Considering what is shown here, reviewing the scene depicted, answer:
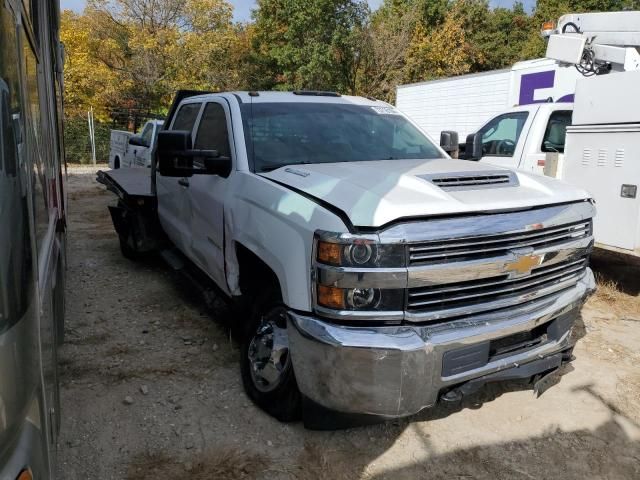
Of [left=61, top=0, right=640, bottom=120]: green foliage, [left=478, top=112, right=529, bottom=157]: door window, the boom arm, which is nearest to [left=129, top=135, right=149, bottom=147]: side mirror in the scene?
[left=478, top=112, right=529, bottom=157]: door window

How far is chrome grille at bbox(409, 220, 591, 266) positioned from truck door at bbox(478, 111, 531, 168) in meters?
4.28

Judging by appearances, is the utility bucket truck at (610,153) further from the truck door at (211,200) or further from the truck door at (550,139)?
the truck door at (211,200)

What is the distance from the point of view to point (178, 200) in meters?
5.03

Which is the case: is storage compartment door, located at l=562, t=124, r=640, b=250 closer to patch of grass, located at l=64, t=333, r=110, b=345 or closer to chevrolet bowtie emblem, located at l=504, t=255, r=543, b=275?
chevrolet bowtie emblem, located at l=504, t=255, r=543, b=275

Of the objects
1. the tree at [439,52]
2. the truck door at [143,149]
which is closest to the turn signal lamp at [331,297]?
the truck door at [143,149]

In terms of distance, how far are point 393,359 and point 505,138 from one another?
19.3 feet

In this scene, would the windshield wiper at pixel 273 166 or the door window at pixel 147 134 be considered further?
the door window at pixel 147 134

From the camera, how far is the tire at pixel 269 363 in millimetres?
3250

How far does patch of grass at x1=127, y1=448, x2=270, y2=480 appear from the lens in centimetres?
291

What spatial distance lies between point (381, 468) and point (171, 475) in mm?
1116

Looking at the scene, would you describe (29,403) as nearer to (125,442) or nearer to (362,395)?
(362,395)

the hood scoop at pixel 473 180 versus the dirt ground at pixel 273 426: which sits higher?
the hood scoop at pixel 473 180

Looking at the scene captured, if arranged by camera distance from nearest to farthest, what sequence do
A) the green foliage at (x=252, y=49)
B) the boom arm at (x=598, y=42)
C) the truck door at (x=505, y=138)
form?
the boom arm at (x=598, y=42)
the truck door at (x=505, y=138)
the green foliage at (x=252, y=49)

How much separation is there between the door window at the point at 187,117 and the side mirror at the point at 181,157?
1230 mm
